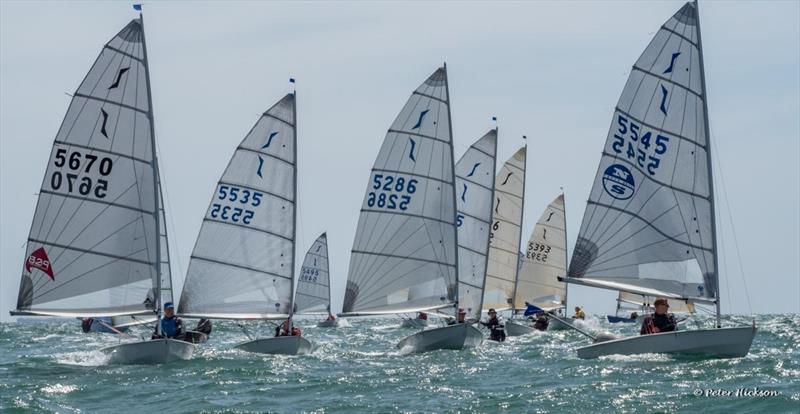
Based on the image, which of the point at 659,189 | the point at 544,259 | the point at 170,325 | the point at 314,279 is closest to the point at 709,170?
the point at 659,189

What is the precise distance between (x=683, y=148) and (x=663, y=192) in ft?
3.62

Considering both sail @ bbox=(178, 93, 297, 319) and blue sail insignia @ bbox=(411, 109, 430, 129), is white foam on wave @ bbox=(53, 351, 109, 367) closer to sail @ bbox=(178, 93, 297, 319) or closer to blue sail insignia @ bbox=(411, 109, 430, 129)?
sail @ bbox=(178, 93, 297, 319)

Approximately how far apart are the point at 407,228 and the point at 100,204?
9089 millimetres

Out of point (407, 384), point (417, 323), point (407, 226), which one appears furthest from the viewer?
point (417, 323)


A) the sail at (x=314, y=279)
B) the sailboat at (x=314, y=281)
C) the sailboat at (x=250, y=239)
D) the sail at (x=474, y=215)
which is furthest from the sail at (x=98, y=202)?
the sail at (x=314, y=279)

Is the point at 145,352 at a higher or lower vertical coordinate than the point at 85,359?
higher

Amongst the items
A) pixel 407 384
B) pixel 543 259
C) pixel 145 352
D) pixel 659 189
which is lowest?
pixel 407 384

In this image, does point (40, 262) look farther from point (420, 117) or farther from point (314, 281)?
point (314, 281)

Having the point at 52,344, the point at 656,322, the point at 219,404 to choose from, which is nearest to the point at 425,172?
the point at 656,322

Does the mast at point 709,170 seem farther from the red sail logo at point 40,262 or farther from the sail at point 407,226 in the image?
the red sail logo at point 40,262

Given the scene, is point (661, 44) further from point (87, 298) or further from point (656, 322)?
point (87, 298)

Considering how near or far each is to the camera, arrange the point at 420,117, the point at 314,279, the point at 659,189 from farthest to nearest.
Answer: the point at 314,279 → the point at 420,117 → the point at 659,189

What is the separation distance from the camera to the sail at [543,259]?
5738 centimetres

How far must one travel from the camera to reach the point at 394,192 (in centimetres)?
3459
